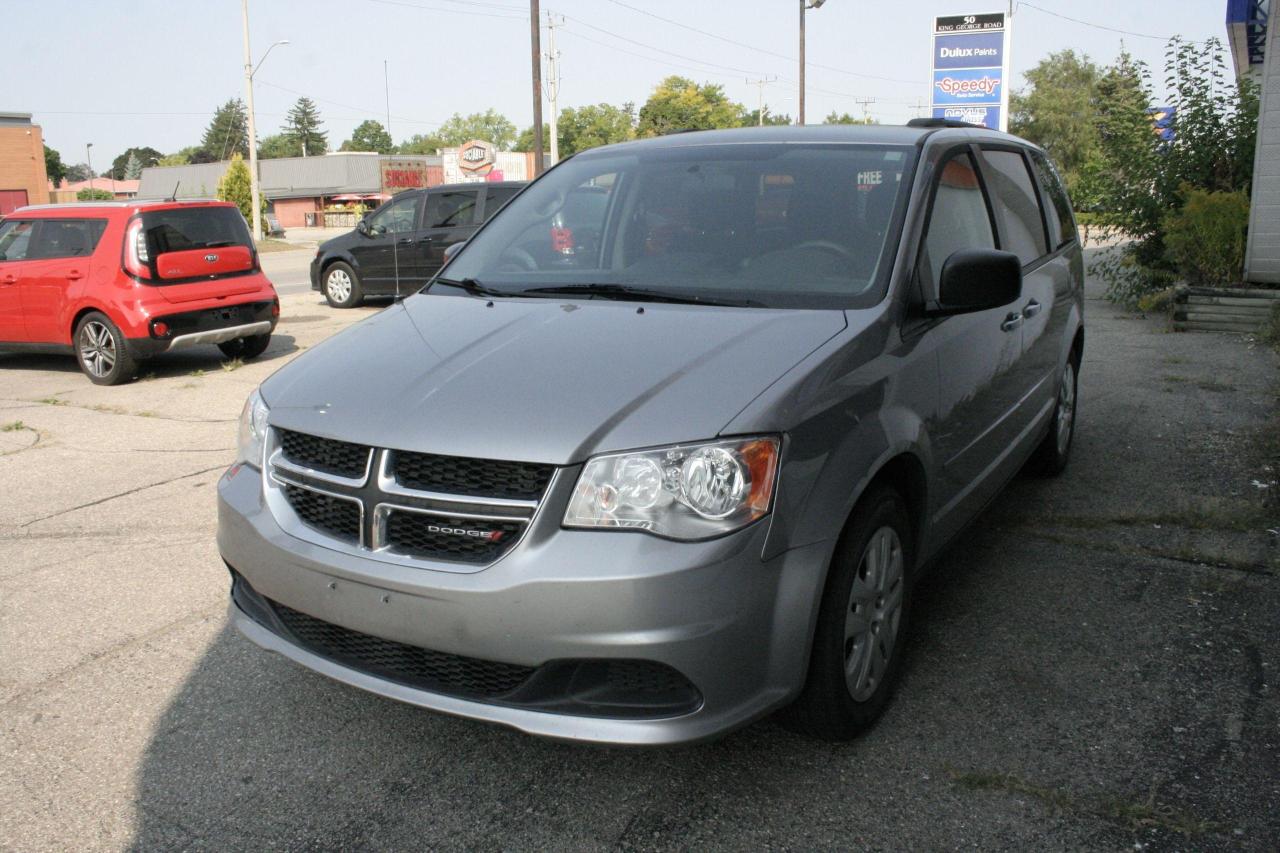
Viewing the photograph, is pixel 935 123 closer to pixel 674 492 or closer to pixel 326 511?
pixel 674 492

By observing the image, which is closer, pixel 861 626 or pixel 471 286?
pixel 861 626

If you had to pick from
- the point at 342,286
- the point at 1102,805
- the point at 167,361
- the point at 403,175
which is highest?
the point at 403,175

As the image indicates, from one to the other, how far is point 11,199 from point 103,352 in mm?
45509

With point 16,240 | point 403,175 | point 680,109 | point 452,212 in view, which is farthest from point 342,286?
point 680,109

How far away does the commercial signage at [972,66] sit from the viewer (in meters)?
25.8

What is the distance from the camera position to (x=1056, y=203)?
6.03m

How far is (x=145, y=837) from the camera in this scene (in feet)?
9.46

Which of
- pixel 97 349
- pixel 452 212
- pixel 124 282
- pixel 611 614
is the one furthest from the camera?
pixel 452 212

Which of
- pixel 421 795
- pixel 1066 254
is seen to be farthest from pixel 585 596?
pixel 1066 254

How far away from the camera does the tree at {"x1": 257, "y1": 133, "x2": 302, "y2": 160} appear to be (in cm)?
16488

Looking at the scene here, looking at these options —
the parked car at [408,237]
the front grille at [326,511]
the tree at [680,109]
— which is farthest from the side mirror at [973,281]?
the tree at [680,109]

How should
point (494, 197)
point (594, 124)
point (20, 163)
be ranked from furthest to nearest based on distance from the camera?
point (594, 124), point (20, 163), point (494, 197)

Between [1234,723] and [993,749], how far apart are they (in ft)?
2.57

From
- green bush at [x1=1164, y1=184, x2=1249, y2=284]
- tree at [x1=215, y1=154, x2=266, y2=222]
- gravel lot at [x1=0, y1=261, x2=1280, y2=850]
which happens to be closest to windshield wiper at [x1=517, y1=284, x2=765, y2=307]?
gravel lot at [x1=0, y1=261, x2=1280, y2=850]
